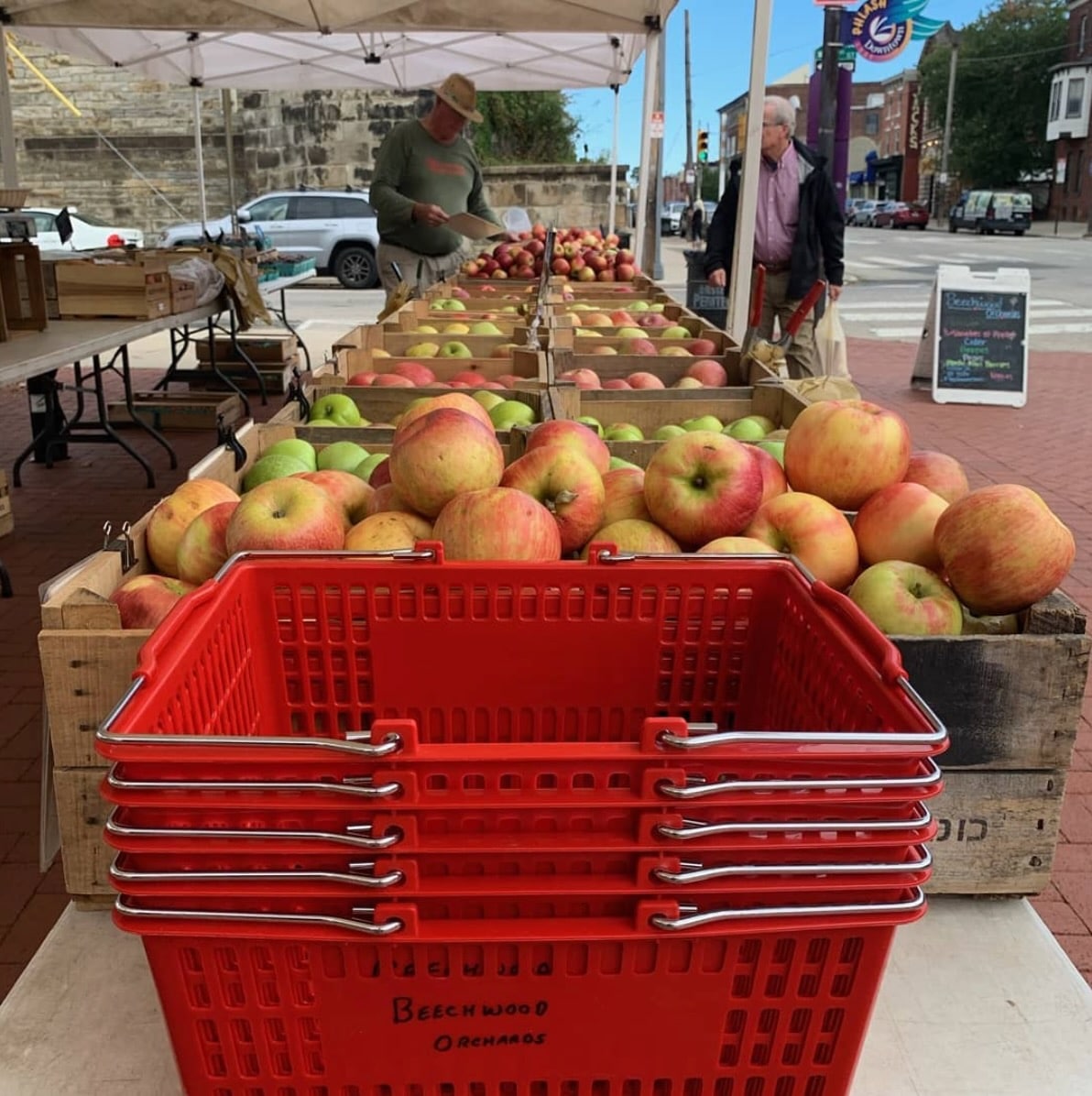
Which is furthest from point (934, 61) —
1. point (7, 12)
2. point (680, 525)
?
point (680, 525)

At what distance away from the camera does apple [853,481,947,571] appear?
6.31ft

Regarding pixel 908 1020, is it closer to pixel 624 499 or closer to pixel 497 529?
pixel 497 529

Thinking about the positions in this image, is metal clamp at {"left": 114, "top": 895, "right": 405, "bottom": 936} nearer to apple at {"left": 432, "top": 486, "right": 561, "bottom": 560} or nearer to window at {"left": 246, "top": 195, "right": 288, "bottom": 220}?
apple at {"left": 432, "top": 486, "right": 561, "bottom": 560}

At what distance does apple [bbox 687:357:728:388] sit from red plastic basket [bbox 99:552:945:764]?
7.81 feet

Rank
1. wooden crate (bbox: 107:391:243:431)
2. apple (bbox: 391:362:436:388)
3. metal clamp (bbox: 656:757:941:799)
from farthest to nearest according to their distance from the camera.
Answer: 1. wooden crate (bbox: 107:391:243:431)
2. apple (bbox: 391:362:436:388)
3. metal clamp (bbox: 656:757:941:799)

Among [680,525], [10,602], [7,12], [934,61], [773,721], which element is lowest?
[10,602]

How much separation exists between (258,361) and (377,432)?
25.0 feet

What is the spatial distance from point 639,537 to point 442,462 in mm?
395

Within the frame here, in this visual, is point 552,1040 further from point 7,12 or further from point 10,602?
point 7,12

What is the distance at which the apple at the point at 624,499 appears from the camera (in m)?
2.14

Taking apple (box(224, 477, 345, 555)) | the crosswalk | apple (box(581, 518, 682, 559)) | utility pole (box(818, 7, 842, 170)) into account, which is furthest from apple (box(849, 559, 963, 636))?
the crosswalk

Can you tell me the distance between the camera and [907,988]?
1542mm

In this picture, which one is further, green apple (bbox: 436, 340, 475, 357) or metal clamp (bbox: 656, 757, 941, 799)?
green apple (bbox: 436, 340, 475, 357)

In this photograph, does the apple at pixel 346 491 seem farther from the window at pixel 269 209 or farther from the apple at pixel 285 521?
the window at pixel 269 209
